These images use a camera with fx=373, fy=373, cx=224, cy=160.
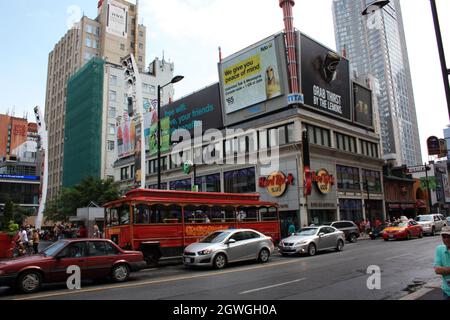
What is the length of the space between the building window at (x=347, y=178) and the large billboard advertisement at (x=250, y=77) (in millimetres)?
11185

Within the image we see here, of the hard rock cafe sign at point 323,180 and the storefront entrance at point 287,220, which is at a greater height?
the hard rock cafe sign at point 323,180

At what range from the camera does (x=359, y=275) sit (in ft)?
39.1

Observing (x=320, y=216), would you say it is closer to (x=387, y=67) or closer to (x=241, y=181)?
(x=241, y=181)

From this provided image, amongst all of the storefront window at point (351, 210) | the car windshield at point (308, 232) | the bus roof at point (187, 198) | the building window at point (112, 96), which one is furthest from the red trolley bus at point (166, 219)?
the building window at point (112, 96)

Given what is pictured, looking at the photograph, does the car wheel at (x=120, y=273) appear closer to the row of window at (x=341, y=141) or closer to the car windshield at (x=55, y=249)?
the car windshield at (x=55, y=249)

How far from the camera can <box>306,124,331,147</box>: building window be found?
124 ft

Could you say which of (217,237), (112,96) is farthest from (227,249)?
(112,96)

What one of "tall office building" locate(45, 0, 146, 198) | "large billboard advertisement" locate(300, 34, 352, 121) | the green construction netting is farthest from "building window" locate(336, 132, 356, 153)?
"tall office building" locate(45, 0, 146, 198)

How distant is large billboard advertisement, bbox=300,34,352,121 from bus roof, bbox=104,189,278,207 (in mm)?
19295

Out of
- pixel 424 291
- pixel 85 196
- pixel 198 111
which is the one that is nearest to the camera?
pixel 424 291

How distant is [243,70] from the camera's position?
41594 millimetres

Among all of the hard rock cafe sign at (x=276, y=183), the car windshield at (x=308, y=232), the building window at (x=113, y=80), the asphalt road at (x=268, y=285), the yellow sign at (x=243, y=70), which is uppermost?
the building window at (x=113, y=80)

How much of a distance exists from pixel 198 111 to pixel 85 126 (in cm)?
4434

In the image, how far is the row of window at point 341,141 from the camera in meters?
38.2
